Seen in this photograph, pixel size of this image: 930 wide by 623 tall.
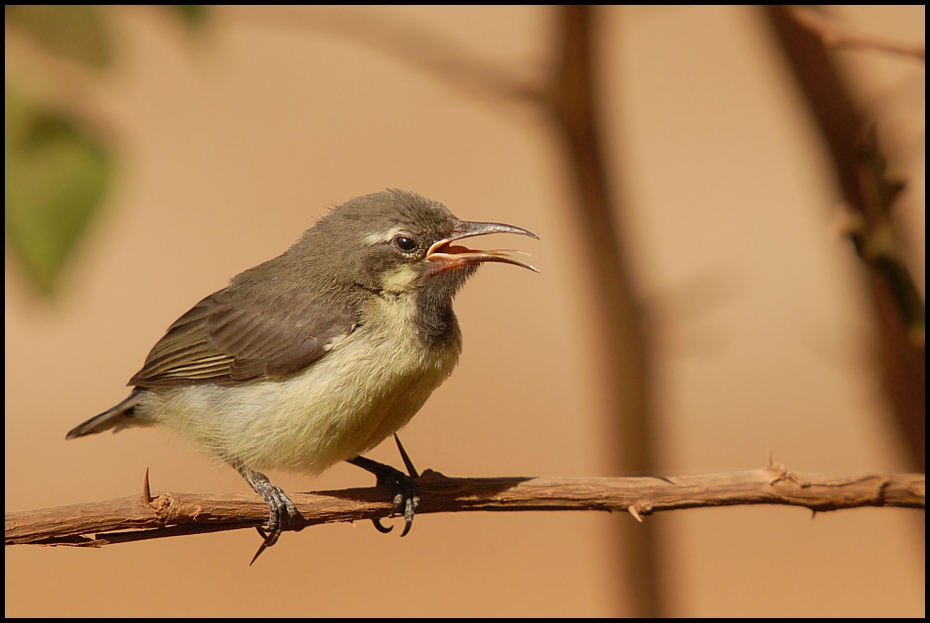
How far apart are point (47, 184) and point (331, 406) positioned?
1265 millimetres

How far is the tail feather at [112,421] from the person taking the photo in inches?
148

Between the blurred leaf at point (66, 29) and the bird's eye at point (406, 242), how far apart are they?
48.9 inches

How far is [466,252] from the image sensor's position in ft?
11.1

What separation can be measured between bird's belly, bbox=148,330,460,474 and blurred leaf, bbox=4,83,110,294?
1.15 metres

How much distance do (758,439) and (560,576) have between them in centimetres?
333

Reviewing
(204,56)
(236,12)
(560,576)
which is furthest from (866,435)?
(204,56)

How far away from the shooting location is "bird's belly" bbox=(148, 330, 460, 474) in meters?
3.21

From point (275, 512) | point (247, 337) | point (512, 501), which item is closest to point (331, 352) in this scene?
point (247, 337)

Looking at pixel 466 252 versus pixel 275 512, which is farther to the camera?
pixel 466 252

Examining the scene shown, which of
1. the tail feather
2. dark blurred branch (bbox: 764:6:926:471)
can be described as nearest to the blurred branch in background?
dark blurred branch (bbox: 764:6:926:471)

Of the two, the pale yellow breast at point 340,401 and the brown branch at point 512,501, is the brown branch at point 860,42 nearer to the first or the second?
the brown branch at point 512,501

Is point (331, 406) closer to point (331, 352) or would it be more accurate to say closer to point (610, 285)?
point (331, 352)

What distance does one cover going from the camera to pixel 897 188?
2389 mm

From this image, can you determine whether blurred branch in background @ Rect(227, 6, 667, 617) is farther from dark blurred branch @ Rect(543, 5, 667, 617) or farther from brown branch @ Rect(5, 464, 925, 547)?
brown branch @ Rect(5, 464, 925, 547)
